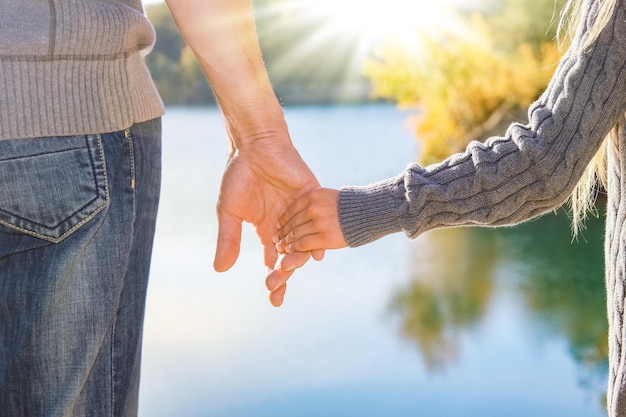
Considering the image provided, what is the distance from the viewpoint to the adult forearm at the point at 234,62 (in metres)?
1.09

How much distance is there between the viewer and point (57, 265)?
839mm

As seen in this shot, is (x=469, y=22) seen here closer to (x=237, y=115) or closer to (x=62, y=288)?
(x=237, y=115)

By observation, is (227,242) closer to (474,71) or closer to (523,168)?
(523,168)

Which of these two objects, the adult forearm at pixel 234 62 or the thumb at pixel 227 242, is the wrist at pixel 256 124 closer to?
the adult forearm at pixel 234 62

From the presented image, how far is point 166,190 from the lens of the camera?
653 centimetres

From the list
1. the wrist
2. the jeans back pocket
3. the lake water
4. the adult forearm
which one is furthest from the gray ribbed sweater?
the lake water

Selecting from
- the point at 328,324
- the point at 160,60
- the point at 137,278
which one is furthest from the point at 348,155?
the point at 137,278

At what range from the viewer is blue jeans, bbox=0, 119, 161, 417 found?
830 millimetres

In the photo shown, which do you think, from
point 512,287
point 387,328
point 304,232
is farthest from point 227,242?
point 512,287

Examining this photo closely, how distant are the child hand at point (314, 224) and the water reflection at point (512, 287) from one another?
2594 millimetres

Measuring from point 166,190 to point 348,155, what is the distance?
168 centimetres

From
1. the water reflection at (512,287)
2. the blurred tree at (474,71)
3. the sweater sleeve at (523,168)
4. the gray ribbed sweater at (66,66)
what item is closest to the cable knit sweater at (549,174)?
the sweater sleeve at (523,168)

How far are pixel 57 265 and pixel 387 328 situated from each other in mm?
3368

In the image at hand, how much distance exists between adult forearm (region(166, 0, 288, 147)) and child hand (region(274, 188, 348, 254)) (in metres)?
0.14
